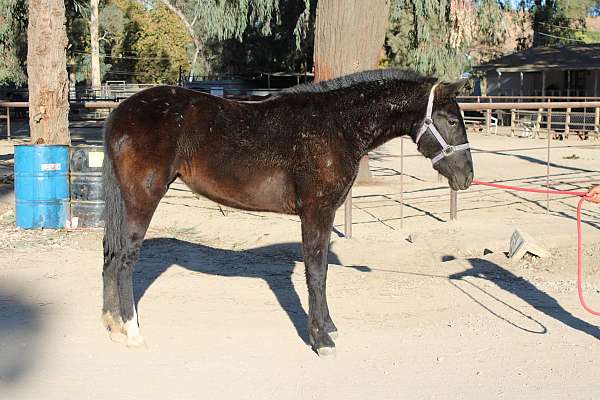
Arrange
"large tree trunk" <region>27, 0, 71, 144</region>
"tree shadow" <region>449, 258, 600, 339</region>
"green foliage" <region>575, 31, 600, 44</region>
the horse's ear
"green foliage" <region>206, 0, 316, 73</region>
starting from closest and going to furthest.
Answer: the horse's ear, "tree shadow" <region>449, 258, 600, 339</region>, "large tree trunk" <region>27, 0, 71, 144</region>, "green foliage" <region>206, 0, 316, 73</region>, "green foliage" <region>575, 31, 600, 44</region>

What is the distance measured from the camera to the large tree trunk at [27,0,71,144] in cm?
1175

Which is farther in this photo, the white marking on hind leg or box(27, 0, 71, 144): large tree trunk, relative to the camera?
box(27, 0, 71, 144): large tree trunk

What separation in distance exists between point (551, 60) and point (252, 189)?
33102 millimetres

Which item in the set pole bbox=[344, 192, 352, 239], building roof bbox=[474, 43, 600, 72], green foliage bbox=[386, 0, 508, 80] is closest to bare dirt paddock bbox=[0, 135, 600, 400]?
pole bbox=[344, 192, 352, 239]

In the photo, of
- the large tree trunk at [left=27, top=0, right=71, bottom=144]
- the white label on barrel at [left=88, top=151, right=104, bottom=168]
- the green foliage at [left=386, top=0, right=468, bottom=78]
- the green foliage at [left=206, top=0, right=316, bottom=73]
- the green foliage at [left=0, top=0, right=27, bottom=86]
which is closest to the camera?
the white label on barrel at [left=88, top=151, right=104, bottom=168]

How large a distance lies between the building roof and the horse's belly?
2985 cm

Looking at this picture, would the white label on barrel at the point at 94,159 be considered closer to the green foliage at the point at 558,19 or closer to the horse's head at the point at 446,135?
the horse's head at the point at 446,135

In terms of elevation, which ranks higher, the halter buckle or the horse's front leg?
the halter buckle

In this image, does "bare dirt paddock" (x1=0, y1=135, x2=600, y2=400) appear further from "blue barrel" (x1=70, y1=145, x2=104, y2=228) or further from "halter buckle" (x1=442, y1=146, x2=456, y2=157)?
"halter buckle" (x1=442, y1=146, x2=456, y2=157)

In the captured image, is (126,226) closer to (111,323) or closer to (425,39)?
(111,323)

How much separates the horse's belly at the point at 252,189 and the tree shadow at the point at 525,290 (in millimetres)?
2518

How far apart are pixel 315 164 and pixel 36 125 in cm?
823

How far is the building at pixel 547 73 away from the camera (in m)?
34.0

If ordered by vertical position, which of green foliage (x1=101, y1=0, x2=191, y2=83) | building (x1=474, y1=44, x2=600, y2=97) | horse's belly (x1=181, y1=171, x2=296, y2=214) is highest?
green foliage (x1=101, y1=0, x2=191, y2=83)
